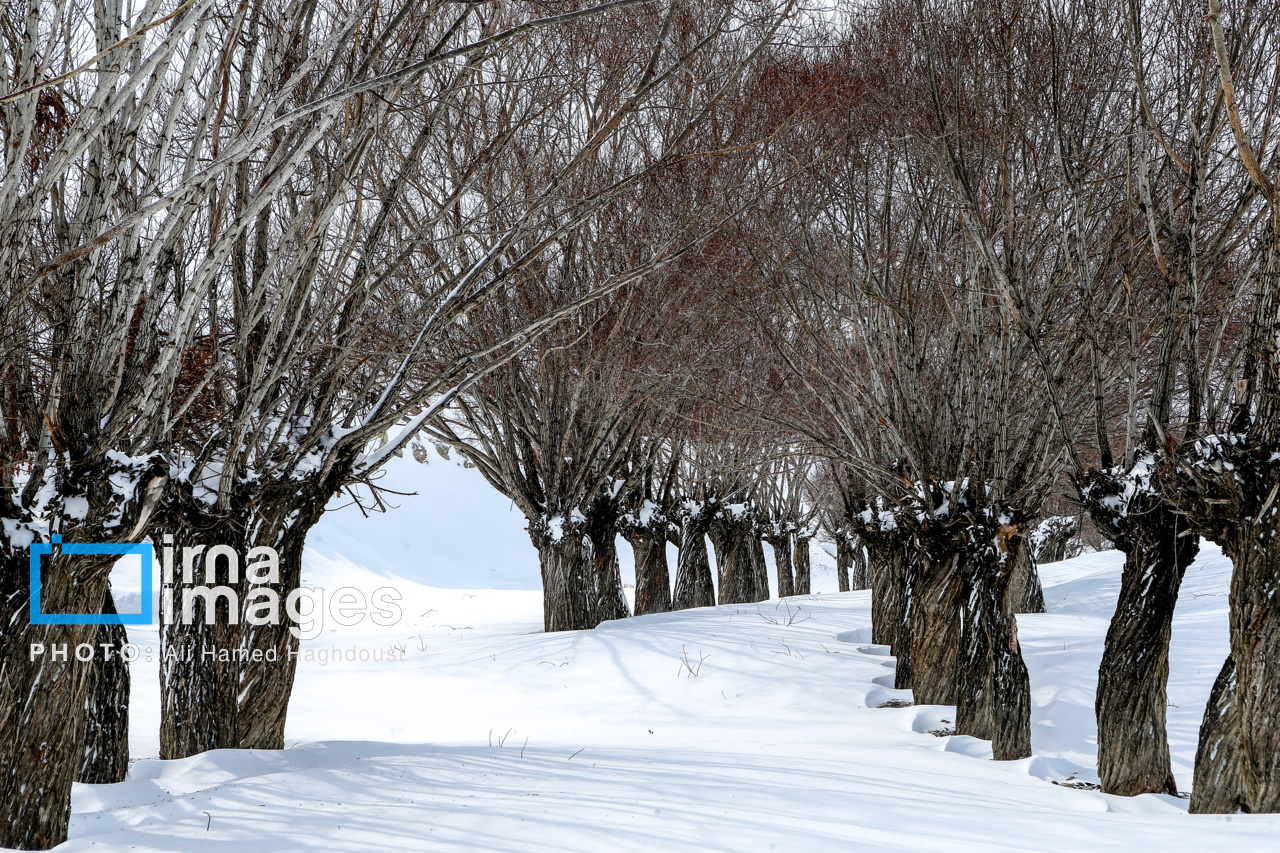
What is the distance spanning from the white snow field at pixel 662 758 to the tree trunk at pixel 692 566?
12.7 feet

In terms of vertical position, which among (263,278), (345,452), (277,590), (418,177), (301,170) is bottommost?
(277,590)

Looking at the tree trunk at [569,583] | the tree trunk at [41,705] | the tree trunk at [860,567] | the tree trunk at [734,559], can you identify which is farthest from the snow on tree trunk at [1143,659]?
the tree trunk at [860,567]

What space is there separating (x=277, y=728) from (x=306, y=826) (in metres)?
2.32

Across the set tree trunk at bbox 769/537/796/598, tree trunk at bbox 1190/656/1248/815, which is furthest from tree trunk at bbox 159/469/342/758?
tree trunk at bbox 769/537/796/598

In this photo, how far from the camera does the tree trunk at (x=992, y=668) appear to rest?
20.6 feet

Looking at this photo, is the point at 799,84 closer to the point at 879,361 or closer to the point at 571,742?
the point at 879,361

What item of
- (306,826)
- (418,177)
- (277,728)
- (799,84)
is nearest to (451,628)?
(418,177)

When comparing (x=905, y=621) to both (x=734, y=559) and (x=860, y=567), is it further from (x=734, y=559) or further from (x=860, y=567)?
(x=860, y=567)

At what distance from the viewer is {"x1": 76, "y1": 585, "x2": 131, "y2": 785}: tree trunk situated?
4.92m

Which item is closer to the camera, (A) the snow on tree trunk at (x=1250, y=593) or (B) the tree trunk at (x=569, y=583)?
(A) the snow on tree trunk at (x=1250, y=593)

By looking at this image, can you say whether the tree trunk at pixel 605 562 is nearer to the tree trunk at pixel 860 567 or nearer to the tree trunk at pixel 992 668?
the tree trunk at pixel 992 668

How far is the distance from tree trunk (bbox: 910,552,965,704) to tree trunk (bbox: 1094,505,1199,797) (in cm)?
247

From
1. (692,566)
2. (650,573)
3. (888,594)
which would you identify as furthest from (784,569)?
(888,594)

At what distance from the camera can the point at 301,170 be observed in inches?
240
